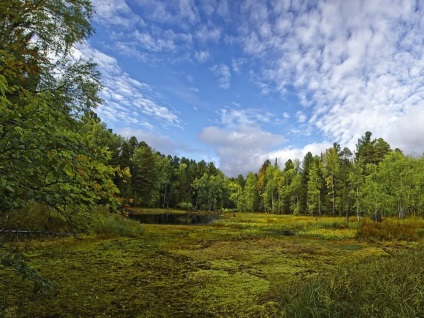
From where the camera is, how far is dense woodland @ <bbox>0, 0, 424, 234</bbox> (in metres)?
2.71

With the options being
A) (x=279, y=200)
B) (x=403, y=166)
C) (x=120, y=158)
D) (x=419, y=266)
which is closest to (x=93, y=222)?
(x=419, y=266)

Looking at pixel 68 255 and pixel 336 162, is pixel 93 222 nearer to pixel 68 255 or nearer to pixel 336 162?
pixel 68 255

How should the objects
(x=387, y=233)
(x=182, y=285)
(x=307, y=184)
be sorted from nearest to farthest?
(x=182, y=285)
(x=387, y=233)
(x=307, y=184)

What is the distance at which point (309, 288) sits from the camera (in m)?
5.84

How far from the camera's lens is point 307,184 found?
68.7 meters

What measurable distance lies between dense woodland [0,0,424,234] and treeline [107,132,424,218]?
23cm

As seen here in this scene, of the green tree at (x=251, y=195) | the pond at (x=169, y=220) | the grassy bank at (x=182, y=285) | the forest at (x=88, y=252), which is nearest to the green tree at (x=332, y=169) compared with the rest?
the green tree at (x=251, y=195)

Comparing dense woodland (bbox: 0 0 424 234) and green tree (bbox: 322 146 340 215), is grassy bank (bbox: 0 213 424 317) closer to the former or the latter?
dense woodland (bbox: 0 0 424 234)

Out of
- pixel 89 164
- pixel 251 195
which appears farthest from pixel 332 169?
pixel 89 164

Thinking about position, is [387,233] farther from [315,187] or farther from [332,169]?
[315,187]

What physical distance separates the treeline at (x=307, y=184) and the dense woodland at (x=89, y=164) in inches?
8.9

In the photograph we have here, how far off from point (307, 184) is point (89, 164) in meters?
69.7

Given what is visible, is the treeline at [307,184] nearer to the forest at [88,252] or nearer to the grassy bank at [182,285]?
the forest at [88,252]

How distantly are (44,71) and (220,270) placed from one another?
898 cm
